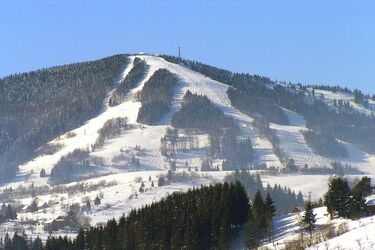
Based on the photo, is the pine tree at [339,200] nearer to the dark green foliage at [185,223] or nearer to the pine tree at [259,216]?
the pine tree at [259,216]

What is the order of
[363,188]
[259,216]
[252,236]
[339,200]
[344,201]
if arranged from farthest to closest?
[259,216] < [363,188] < [339,200] < [344,201] < [252,236]

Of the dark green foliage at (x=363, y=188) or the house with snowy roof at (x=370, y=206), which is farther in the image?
the dark green foliage at (x=363, y=188)

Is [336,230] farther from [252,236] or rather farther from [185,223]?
[185,223]

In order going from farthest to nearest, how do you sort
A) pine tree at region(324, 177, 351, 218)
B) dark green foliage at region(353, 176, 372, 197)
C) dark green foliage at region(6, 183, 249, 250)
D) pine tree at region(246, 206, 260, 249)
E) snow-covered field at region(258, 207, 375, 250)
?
dark green foliage at region(6, 183, 249, 250) < dark green foliage at region(353, 176, 372, 197) < pine tree at region(324, 177, 351, 218) < pine tree at region(246, 206, 260, 249) < snow-covered field at region(258, 207, 375, 250)

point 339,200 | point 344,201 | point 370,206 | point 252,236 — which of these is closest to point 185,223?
point 252,236

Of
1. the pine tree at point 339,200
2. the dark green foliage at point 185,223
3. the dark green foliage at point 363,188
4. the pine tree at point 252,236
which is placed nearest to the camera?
the pine tree at point 252,236

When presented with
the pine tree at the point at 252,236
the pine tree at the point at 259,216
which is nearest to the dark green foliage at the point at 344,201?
the pine tree at the point at 259,216

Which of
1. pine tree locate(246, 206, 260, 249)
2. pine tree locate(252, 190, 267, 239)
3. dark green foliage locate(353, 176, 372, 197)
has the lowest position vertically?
pine tree locate(246, 206, 260, 249)

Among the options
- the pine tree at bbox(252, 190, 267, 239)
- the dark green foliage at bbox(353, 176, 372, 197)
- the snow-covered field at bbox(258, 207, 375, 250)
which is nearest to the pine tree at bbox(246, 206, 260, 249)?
the pine tree at bbox(252, 190, 267, 239)

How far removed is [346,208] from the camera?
9725 cm

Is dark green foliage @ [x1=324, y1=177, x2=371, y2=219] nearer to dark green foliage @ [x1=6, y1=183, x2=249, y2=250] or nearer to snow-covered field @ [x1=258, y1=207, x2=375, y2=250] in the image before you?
snow-covered field @ [x1=258, y1=207, x2=375, y2=250]

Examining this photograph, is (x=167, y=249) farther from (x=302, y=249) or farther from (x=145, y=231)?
(x=302, y=249)

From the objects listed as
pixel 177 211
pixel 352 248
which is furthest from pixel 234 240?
pixel 352 248

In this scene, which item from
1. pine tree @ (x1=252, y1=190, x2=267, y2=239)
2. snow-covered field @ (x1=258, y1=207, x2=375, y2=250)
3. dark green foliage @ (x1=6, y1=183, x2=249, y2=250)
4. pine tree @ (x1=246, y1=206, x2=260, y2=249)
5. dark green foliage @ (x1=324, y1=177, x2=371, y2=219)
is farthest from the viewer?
dark green foliage @ (x1=6, y1=183, x2=249, y2=250)
